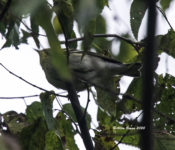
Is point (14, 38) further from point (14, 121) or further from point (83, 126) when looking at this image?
point (83, 126)

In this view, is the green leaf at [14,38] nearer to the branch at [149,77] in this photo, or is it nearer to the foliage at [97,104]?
the foliage at [97,104]

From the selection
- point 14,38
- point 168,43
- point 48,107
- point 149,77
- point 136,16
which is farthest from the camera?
point 48,107

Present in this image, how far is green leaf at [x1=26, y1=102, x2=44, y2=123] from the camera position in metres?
2.60

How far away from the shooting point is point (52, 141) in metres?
2.39

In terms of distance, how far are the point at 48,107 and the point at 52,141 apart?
0.27 metres

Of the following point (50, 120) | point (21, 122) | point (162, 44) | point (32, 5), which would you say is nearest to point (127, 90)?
point (162, 44)

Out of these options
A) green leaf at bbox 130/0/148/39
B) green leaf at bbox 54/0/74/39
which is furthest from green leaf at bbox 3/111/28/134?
green leaf at bbox 130/0/148/39

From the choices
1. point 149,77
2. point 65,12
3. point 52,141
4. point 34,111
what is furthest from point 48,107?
point 149,77

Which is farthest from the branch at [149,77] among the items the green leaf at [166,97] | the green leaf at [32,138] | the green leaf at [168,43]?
the green leaf at [166,97]

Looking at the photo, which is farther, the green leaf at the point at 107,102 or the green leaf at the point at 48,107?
the green leaf at the point at 107,102

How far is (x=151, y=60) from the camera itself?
0.70 m

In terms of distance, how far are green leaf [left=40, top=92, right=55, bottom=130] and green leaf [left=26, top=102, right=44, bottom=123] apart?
106 millimetres

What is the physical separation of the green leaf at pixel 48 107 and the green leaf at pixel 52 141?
63 mm

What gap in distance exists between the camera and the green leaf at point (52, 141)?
235 centimetres
